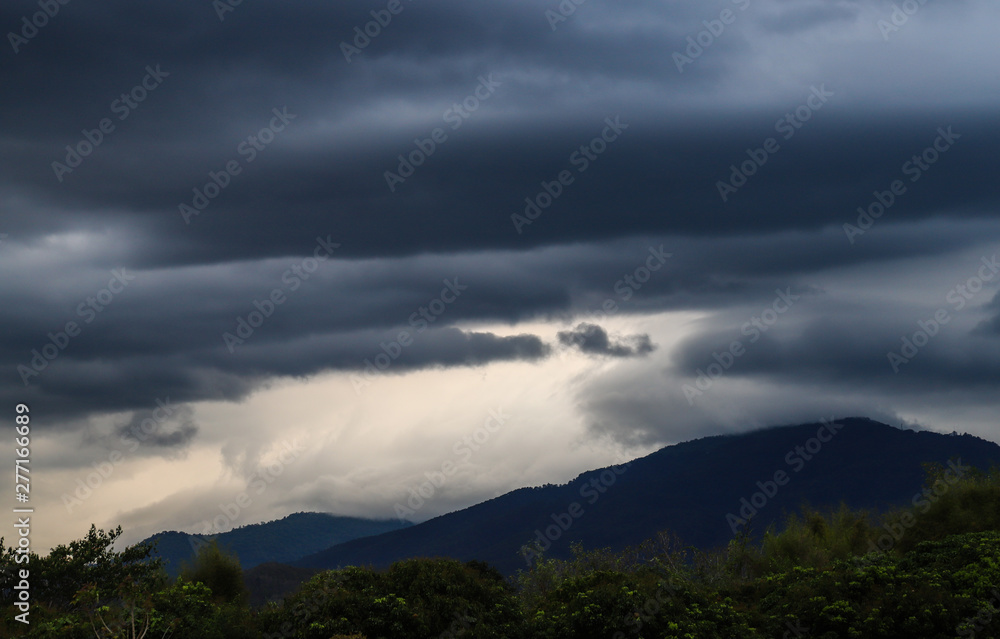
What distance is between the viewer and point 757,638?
43.9 m

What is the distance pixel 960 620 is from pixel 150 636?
3600 centimetres

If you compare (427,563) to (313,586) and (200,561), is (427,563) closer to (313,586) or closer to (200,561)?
(313,586)

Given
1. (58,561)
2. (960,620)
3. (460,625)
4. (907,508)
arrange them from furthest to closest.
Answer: (907,508), (58,561), (460,625), (960,620)

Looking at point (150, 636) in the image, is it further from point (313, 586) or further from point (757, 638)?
point (757, 638)

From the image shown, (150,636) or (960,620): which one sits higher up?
(150,636)

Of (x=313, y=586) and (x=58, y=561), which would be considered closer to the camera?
(x=313, y=586)

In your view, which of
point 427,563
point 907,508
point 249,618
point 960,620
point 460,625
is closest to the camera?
point 960,620

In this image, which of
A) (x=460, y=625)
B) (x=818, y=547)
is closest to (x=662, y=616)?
(x=460, y=625)

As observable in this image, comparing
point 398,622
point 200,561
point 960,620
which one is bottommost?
point 960,620

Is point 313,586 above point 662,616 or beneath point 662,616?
above

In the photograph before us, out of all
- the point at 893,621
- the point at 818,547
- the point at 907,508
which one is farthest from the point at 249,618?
the point at 907,508

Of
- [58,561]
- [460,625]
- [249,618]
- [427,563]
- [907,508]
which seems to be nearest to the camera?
[460,625]

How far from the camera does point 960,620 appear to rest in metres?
41.3

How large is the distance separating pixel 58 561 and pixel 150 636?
42.2m
